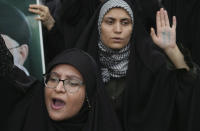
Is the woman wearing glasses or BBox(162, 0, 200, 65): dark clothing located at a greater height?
BBox(162, 0, 200, 65): dark clothing

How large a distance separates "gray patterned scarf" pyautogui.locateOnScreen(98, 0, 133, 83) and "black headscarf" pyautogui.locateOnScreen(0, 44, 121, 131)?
1.42ft

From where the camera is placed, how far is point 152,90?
279 cm

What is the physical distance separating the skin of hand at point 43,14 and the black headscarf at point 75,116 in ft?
1.79

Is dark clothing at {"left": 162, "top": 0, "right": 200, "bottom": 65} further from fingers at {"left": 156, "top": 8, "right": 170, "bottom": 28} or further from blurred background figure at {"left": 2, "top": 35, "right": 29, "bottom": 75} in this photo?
blurred background figure at {"left": 2, "top": 35, "right": 29, "bottom": 75}

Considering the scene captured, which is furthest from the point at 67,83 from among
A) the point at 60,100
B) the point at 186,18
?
the point at 186,18

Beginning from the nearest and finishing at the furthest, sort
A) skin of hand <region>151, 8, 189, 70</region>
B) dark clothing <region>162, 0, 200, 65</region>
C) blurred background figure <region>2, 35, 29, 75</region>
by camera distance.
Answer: skin of hand <region>151, 8, 189, 70</region> → blurred background figure <region>2, 35, 29, 75</region> → dark clothing <region>162, 0, 200, 65</region>

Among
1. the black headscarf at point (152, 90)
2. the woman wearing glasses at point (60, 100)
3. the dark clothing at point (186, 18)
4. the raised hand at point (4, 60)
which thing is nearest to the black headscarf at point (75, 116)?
the woman wearing glasses at point (60, 100)

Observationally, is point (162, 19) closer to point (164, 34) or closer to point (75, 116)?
point (164, 34)

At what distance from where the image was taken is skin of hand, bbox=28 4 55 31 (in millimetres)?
2902

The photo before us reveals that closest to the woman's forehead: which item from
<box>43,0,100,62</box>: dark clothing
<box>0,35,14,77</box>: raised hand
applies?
<box>43,0,100,62</box>: dark clothing

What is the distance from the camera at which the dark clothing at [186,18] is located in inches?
136

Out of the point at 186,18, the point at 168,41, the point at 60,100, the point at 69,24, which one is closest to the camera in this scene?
the point at 60,100

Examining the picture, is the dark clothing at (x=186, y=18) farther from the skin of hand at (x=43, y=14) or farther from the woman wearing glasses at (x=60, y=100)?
the woman wearing glasses at (x=60, y=100)

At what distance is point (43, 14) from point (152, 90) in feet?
3.33
